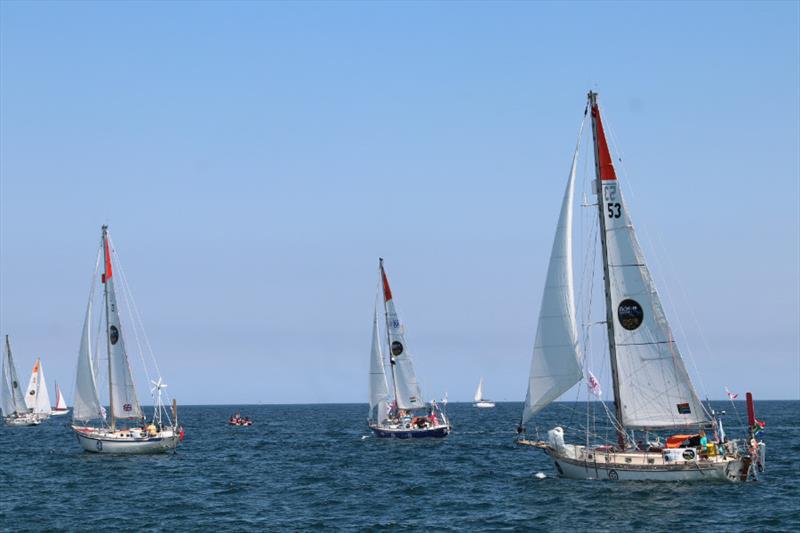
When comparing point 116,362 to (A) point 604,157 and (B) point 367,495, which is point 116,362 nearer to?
(B) point 367,495

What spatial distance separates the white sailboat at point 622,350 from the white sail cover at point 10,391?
102337mm

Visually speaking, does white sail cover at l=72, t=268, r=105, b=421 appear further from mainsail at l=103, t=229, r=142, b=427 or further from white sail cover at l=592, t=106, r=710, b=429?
white sail cover at l=592, t=106, r=710, b=429

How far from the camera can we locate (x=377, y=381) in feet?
289

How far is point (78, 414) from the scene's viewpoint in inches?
2926

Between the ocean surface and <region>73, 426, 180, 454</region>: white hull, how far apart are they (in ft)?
2.75

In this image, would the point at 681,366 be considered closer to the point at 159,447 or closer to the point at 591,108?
the point at 591,108

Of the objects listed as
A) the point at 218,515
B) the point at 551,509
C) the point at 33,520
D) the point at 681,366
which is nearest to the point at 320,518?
the point at 218,515

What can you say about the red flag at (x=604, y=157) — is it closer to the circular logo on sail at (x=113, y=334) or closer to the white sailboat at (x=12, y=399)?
the circular logo on sail at (x=113, y=334)

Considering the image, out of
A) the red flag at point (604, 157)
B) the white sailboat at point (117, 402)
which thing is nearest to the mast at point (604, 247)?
the red flag at point (604, 157)

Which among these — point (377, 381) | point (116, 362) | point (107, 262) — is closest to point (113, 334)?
point (116, 362)

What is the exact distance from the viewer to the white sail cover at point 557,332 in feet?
148

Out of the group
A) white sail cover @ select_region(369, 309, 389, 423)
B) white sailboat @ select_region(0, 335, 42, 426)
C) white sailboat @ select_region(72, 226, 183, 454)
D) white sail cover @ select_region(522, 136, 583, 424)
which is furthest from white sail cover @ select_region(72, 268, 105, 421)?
white sailboat @ select_region(0, 335, 42, 426)

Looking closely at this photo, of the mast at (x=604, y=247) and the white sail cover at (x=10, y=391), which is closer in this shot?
the mast at (x=604, y=247)

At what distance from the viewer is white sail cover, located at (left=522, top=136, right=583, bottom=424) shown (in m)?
45.2
